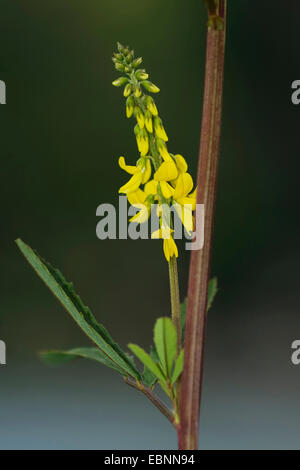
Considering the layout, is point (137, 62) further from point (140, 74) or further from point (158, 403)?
point (158, 403)

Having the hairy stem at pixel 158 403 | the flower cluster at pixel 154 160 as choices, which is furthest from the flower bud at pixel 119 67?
the hairy stem at pixel 158 403

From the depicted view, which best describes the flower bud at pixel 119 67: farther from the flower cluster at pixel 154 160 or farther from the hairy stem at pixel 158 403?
the hairy stem at pixel 158 403

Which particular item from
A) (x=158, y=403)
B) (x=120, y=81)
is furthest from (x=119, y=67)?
(x=158, y=403)

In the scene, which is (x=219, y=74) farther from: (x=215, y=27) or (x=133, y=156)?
(x=133, y=156)

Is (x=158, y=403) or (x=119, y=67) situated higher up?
(x=119, y=67)
